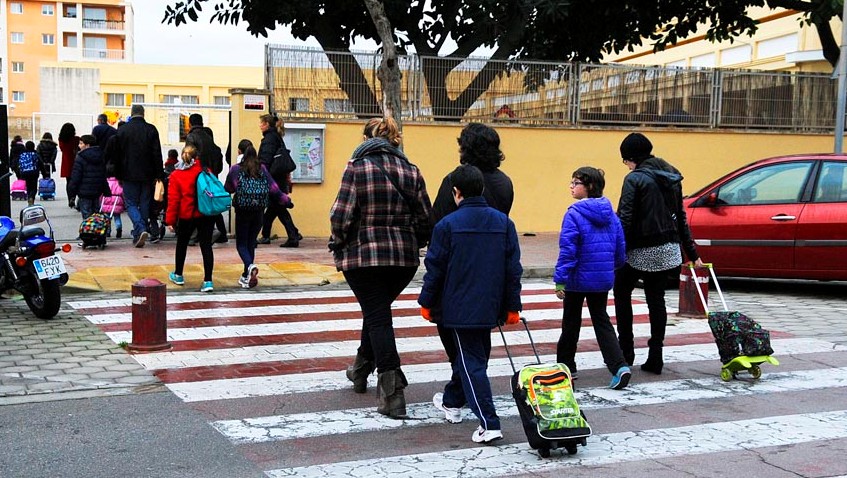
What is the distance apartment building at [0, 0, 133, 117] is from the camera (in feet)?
261

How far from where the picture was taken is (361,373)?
662 centimetres

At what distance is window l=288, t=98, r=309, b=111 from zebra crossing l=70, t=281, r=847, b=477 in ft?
22.3

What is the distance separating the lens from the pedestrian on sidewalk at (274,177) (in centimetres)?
1417

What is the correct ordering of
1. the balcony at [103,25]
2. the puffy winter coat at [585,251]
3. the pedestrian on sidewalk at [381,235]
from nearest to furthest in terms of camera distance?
the pedestrian on sidewalk at [381,235] → the puffy winter coat at [585,251] → the balcony at [103,25]

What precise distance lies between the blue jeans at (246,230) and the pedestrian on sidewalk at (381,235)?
5.19 meters

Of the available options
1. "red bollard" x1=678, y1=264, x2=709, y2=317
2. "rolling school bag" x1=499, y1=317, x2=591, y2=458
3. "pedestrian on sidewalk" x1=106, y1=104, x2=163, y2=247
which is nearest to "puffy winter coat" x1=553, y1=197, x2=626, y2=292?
"rolling school bag" x1=499, y1=317, x2=591, y2=458

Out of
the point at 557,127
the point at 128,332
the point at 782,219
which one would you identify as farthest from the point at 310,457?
the point at 557,127

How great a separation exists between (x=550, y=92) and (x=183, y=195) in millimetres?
9132

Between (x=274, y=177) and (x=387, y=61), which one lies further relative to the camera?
(x=274, y=177)

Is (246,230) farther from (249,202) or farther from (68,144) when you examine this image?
(68,144)

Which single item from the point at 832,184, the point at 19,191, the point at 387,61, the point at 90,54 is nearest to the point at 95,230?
the point at 387,61

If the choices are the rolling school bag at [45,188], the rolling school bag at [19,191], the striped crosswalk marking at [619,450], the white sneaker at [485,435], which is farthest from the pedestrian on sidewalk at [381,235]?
the rolling school bag at [45,188]

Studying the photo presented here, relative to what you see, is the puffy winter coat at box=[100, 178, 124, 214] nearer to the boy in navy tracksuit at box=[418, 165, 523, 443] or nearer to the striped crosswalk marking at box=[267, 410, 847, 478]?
the boy in navy tracksuit at box=[418, 165, 523, 443]

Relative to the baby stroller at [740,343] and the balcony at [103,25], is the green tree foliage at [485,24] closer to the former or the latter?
the baby stroller at [740,343]
